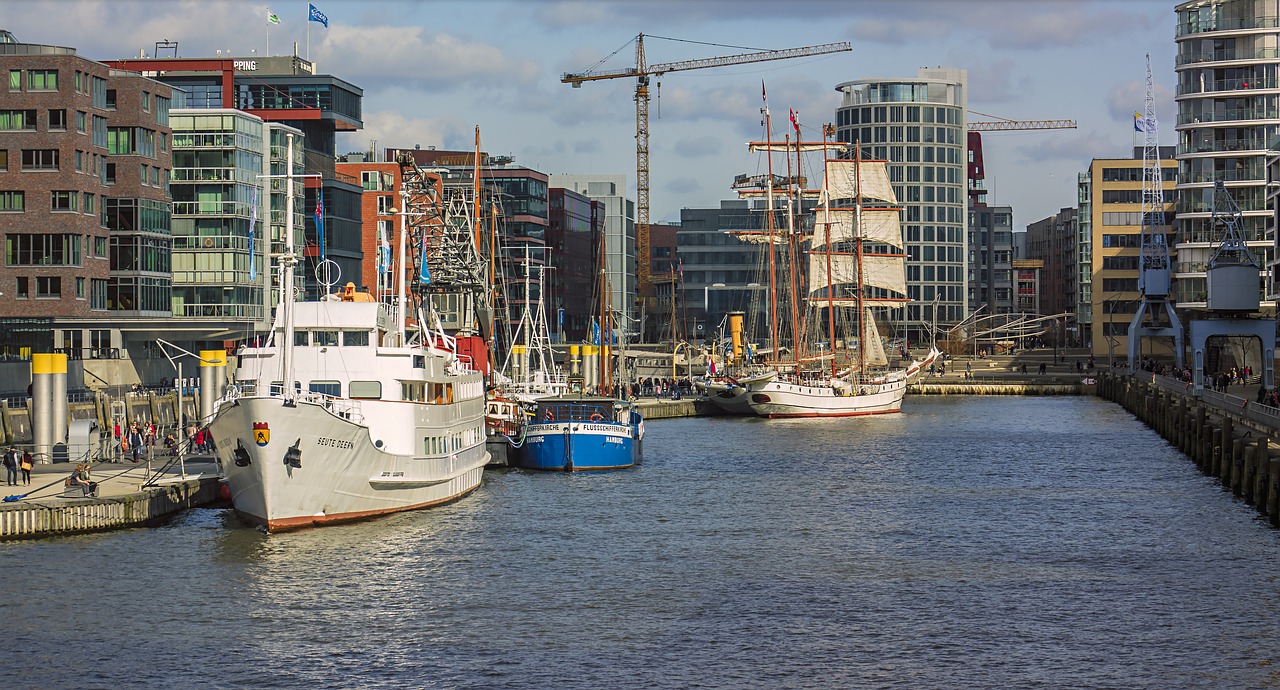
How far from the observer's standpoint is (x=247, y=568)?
49.2 metres

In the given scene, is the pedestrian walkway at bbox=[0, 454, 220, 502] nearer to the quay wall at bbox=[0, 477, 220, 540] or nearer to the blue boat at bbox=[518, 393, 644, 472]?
the quay wall at bbox=[0, 477, 220, 540]

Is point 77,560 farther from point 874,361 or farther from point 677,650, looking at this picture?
point 874,361

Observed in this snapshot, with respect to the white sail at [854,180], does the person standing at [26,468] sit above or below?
below

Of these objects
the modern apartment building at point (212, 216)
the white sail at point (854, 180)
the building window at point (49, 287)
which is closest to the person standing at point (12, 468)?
the building window at point (49, 287)

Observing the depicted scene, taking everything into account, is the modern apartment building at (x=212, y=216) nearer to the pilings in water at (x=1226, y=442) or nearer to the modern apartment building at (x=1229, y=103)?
the pilings in water at (x=1226, y=442)

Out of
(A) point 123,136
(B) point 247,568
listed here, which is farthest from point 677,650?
(A) point 123,136

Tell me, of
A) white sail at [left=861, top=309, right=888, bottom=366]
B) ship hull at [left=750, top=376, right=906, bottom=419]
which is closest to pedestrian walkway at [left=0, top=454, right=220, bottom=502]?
ship hull at [left=750, top=376, right=906, bottom=419]

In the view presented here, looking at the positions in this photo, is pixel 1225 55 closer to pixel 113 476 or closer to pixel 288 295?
pixel 288 295

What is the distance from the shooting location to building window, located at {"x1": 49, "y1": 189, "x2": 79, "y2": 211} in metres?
106

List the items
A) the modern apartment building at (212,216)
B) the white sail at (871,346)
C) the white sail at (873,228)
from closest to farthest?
the modern apartment building at (212,216) < the white sail at (871,346) < the white sail at (873,228)

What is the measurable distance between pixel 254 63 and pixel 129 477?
384ft

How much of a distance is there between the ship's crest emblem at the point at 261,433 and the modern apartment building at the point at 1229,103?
13652cm

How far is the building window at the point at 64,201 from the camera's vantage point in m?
106

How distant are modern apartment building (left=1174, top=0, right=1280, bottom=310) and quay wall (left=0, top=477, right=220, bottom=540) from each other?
136m
